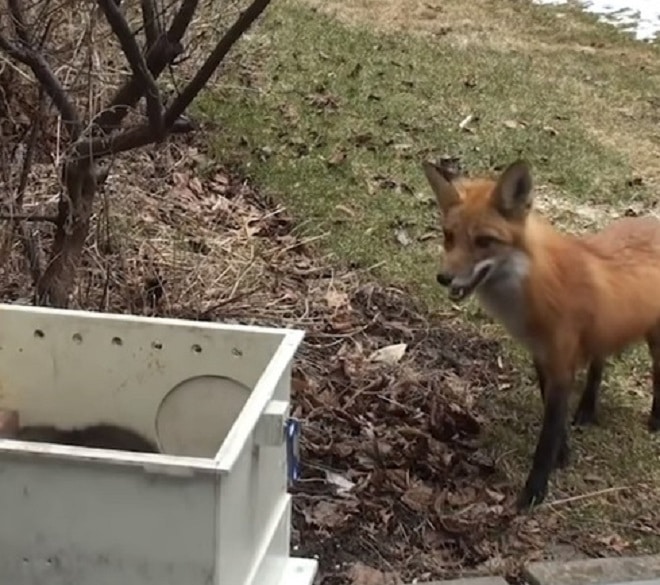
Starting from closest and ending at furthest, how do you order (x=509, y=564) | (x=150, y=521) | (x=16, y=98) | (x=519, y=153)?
1. (x=150, y=521)
2. (x=509, y=564)
3. (x=16, y=98)
4. (x=519, y=153)

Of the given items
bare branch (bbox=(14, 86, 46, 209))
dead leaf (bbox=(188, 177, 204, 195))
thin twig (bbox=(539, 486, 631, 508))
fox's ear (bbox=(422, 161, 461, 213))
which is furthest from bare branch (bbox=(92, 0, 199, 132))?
dead leaf (bbox=(188, 177, 204, 195))

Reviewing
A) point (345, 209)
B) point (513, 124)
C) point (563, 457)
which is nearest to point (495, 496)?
point (563, 457)

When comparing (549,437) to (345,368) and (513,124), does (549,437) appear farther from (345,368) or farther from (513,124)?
(513,124)

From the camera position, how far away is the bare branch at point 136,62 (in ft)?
11.6

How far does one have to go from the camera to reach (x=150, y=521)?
91.2 inches

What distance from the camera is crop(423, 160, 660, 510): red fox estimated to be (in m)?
4.21

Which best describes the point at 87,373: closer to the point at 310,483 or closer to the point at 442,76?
the point at 310,483

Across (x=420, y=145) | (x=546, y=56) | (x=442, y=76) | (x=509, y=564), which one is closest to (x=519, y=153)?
(x=420, y=145)

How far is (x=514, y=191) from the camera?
4172mm

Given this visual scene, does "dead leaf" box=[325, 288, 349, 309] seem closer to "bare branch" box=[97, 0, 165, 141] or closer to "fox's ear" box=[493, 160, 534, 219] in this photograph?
"fox's ear" box=[493, 160, 534, 219]

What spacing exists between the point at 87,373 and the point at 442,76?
22.6ft

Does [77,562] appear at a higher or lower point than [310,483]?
higher

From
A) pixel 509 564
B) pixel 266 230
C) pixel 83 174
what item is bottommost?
pixel 509 564

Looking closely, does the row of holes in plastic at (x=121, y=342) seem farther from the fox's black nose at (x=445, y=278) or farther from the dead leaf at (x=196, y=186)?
the dead leaf at (x=196, y=186)
